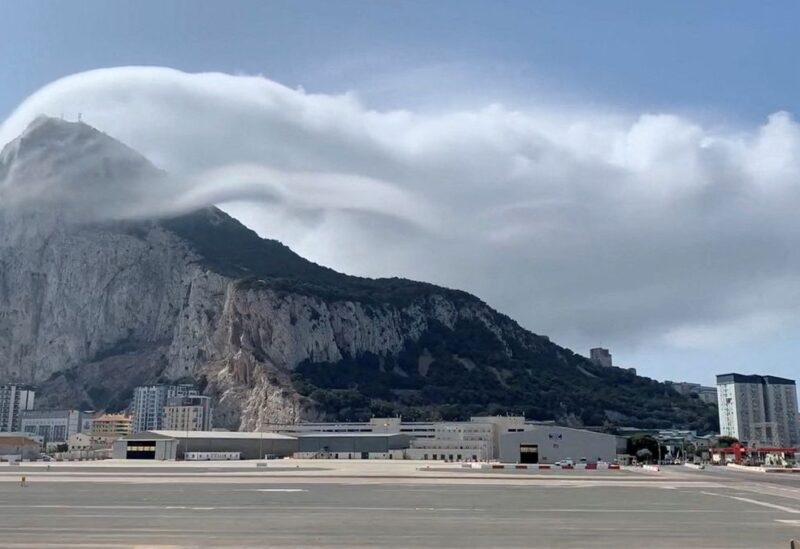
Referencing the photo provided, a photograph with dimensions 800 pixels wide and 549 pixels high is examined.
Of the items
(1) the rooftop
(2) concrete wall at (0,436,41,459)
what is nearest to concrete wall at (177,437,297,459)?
(1) the rooftop

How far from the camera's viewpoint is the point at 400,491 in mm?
43500

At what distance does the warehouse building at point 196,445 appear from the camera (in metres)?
129

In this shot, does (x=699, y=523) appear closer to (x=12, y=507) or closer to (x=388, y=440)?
(x=12, y=507)

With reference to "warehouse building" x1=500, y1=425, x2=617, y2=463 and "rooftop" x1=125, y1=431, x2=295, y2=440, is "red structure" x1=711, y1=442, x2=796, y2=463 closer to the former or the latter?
"warehouse building" x1=500, y1=425, x2=617, y2=463

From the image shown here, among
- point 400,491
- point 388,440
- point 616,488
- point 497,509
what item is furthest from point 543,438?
point 497,509

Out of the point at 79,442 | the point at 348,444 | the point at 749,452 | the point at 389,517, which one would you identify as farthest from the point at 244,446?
the point at 389,517

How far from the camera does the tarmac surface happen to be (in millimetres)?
22094

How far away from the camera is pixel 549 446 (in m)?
122

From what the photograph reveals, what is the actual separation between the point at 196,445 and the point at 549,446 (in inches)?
2487

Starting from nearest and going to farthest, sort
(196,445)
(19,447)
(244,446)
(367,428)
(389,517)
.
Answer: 1. (389,517)
2. (196,445)
3. (19,447)
4. (244,446)
5. (367,428)

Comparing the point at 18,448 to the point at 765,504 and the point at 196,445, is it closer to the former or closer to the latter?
the point at 196,445

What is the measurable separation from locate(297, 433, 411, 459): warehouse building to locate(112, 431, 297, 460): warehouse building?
394 centimetres

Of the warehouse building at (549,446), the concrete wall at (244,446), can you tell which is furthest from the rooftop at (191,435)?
the warehouse building at (549,446)

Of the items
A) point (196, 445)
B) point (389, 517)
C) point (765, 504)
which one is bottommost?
point (196, 445)
